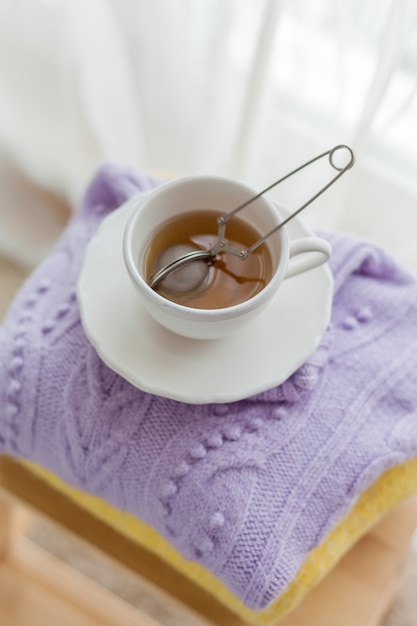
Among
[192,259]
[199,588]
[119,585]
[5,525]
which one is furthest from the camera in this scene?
[119,585]

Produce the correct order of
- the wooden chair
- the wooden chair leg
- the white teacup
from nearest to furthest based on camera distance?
the white teacup → the wooden chair → the wooden chair leg

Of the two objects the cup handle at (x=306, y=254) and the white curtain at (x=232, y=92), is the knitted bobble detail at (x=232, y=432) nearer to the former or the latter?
the cup handle at (x=306, y=254)

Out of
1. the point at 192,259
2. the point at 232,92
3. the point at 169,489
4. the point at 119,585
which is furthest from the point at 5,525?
the point at 232,92

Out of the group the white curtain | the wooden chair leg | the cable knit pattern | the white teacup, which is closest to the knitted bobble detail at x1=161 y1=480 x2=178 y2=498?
the cable knit pattern

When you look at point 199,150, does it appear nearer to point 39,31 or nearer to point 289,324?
point 39,31

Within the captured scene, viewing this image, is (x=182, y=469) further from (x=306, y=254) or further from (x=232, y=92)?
(x=232, y=92)

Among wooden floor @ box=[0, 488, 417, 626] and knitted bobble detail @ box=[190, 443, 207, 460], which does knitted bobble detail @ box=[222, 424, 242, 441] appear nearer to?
knitted bobble detail @ box=[190, 443, 207, 460]
